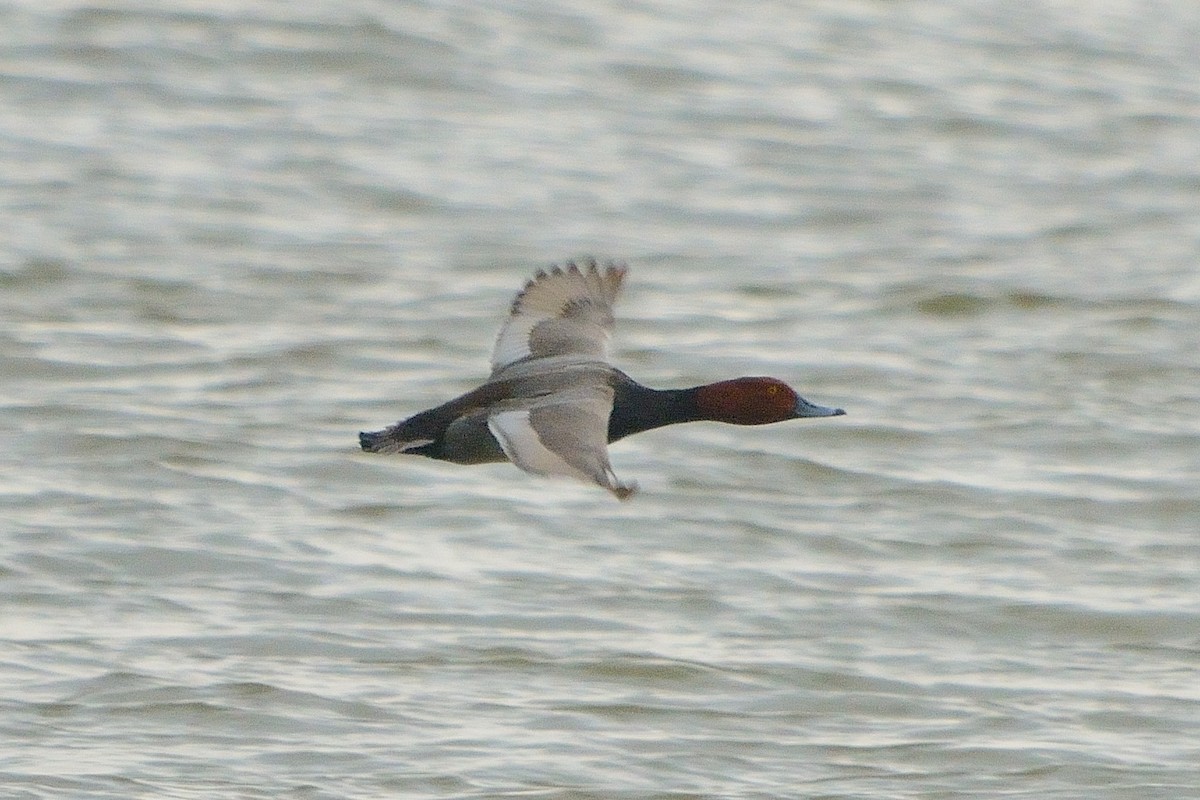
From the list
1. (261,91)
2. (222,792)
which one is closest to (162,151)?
(261,91)

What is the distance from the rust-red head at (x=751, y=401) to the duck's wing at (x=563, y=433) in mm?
463

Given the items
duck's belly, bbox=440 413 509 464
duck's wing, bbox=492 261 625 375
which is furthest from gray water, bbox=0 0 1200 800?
duck's wing, bbox=492 261 625 375

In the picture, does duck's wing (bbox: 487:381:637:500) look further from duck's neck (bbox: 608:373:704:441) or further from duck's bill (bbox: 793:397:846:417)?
duck's bill (bbox: 793:397:846:417)

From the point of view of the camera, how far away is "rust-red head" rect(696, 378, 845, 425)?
7.05 metres

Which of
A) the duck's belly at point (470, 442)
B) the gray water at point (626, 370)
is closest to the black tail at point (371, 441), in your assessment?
the duck's belly at point (470, 442)

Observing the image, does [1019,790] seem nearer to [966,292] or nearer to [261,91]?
[966,292]

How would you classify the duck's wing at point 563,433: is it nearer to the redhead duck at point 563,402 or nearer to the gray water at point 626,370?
the redhead duck at point 563,402

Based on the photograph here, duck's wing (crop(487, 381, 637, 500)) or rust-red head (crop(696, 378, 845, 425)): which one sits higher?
duck's wing (crop(487, 381, 637, 500))

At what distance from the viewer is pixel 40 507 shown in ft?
28.6

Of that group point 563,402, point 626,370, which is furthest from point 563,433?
point 626,370

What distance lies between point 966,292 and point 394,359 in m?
3.31

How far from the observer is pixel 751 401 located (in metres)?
7.06

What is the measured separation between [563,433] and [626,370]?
541 centimetres

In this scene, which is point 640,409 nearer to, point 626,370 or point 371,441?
point 371,441
